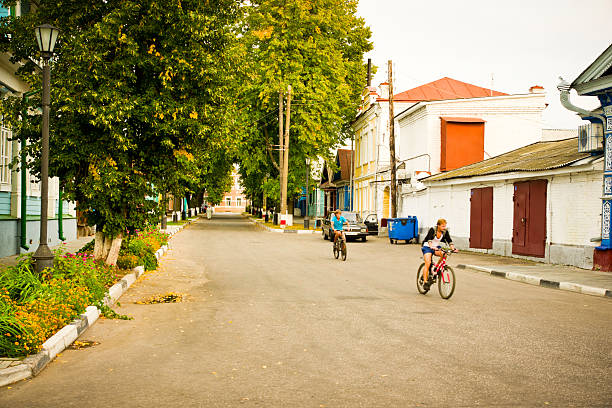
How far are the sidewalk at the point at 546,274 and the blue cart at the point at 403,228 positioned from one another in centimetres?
856

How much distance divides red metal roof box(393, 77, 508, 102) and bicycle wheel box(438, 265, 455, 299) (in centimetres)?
3071

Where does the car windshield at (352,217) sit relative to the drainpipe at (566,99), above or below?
below

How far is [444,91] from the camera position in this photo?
42.5 meters

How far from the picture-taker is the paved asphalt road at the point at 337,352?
205 inches

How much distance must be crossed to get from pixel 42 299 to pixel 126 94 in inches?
255

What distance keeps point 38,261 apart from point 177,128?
185 inches

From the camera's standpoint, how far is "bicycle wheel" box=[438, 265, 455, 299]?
442 inches

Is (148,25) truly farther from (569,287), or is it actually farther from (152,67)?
(569,287)

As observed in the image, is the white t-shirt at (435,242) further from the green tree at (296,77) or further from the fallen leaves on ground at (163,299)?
the green tree at (296,77)

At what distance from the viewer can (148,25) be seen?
12.7 metres

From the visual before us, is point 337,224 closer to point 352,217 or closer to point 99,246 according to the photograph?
point 99,246

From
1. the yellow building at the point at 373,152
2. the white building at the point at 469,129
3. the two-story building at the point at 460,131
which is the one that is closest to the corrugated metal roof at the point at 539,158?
the white building at the point at 469,129

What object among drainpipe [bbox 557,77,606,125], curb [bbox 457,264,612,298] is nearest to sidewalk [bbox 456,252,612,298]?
curb [bbox 457,264,612,298]

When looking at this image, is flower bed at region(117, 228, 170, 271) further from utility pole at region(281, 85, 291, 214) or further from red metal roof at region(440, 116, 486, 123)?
utility pole at region(281, 85, 291, 214)
